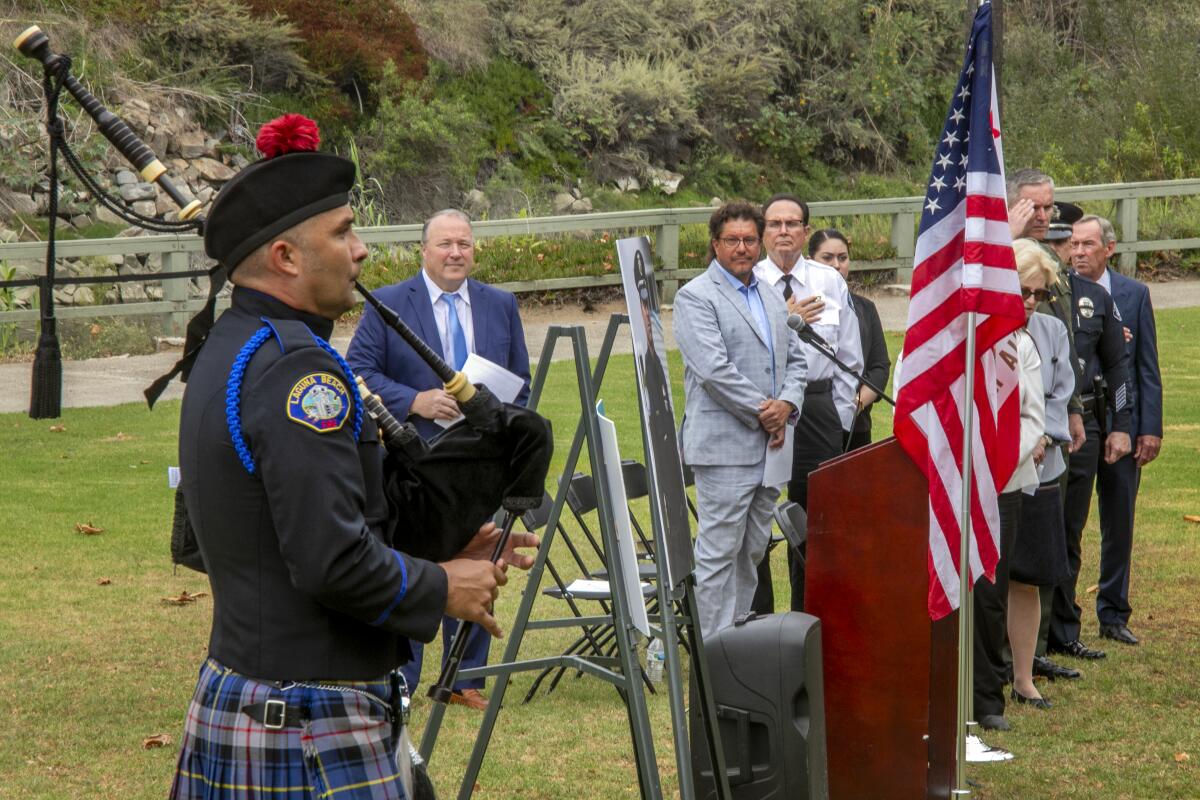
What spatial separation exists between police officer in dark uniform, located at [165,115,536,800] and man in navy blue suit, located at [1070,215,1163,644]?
5489 mm

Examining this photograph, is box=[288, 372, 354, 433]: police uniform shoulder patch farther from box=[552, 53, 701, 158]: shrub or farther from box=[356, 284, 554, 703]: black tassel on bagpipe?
box=[552, 53, 701, 158]: shrub

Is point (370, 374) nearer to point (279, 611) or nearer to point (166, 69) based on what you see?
point (279, 611)

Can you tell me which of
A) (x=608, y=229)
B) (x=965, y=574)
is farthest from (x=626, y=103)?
(x=965, y=574)

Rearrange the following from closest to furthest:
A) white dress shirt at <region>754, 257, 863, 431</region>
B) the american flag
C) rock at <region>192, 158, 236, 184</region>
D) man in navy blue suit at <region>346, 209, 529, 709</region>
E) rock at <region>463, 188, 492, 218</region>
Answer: the american flag → man in navy blue suit at <region>346, 209, 529, 709</region> → white dress shirt at <region>754, 257, 863, 431</region> → rock at <region>192, 158, 236, 184</region> → rock at <region>463, 188, 492, 218</region>

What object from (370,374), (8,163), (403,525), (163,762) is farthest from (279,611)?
(8,163)

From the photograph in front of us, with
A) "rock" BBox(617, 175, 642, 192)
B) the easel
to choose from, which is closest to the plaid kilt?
the easel

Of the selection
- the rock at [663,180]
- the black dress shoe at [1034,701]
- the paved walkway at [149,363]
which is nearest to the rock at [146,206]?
the paved walkway at [149,363]

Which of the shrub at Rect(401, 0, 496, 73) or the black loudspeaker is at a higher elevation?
the shrub at Rect(401, 0, 496, 73)

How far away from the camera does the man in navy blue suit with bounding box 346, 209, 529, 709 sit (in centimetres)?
636

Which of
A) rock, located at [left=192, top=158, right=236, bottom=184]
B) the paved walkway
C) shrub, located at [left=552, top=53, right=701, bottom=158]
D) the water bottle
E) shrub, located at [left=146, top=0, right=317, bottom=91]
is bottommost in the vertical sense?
the water bottle

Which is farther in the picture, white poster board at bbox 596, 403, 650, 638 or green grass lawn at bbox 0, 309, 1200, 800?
green grass lawn at bbox 0, 309, 1200, 800

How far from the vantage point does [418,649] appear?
20.6 ft

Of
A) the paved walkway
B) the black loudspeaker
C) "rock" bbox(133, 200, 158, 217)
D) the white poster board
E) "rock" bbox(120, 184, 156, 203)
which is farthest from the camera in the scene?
"rock" bbox(120, 184, 156, 203)

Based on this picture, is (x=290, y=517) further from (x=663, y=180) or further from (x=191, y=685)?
(x=663, y=180)
